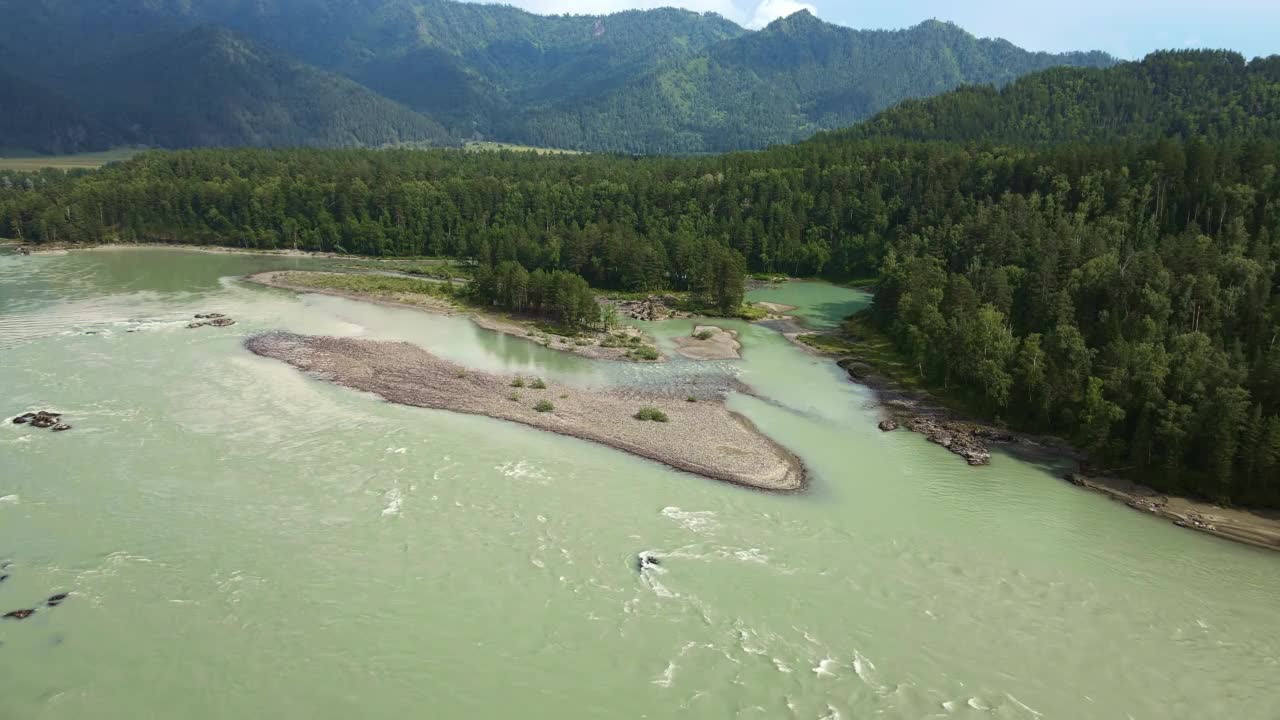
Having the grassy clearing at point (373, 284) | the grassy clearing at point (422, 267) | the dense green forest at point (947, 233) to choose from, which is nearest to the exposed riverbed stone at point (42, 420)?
the dense green forest at point (947, 233)

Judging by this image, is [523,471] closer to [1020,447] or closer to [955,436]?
[955,436]

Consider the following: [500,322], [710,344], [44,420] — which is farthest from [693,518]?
[500,322]

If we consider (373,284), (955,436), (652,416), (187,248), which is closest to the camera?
(955,436)

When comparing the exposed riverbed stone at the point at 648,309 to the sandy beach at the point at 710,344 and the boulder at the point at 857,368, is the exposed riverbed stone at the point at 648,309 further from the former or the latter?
the boulder at the point at 857,368

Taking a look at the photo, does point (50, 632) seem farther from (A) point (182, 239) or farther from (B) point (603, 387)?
(A) point (182, 239)

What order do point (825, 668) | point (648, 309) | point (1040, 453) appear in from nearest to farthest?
point (825, 668) → point (1040, 453) → point (648, 309)

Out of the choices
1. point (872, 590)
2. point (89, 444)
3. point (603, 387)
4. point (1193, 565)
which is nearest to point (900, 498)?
point (872, 590)
